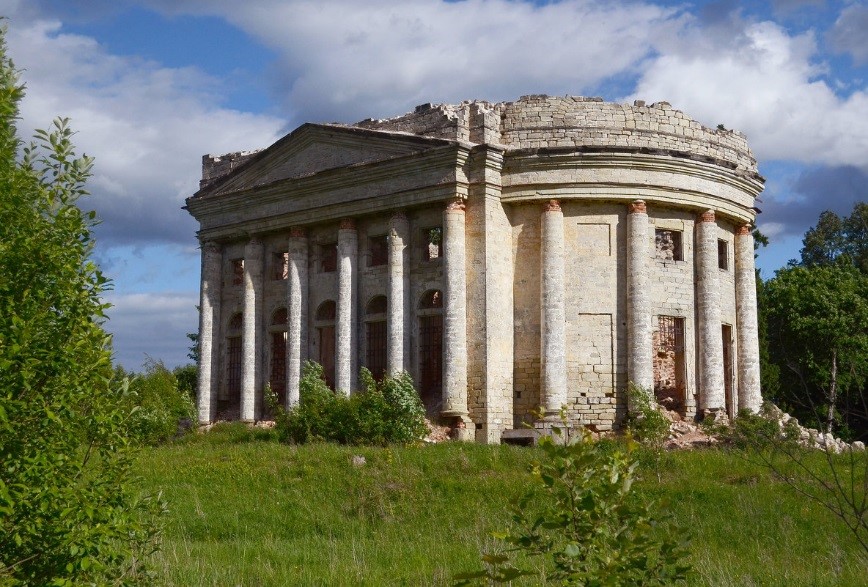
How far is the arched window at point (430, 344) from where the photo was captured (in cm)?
2589

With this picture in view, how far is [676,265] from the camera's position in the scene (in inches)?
1016

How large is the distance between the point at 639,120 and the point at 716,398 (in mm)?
7098

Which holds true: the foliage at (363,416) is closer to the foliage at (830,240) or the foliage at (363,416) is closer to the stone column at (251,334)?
the stone column at (251,334)

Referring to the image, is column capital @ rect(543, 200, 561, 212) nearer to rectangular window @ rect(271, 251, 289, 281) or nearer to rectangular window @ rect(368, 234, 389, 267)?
rectangular window @ rect(368, 234, 389, 267)

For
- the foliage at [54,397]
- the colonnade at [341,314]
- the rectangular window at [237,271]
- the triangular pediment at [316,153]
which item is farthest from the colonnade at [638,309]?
the foliage at [54,397]

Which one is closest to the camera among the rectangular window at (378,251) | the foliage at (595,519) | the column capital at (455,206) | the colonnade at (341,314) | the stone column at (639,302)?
the foliage at (595,519)

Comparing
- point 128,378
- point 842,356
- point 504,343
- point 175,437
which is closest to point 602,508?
point 128,378

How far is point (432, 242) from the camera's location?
28062mm

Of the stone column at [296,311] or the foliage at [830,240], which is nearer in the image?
the stone column at [296,311]

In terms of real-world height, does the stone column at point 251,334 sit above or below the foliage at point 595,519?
above

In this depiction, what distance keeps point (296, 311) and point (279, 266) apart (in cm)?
225

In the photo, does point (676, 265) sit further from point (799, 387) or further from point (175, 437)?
point (175, 437)

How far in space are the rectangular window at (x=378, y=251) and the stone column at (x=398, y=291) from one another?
136cm

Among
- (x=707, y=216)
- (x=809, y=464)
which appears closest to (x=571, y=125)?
(x=707, y=216)
